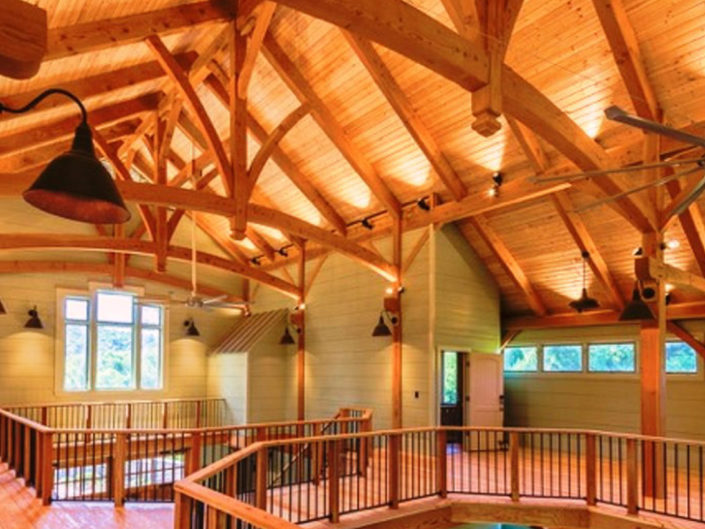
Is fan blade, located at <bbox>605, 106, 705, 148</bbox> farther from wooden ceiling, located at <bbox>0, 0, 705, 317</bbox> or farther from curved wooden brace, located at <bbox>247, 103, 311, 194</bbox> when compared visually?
curved wooden brace, located at <bbox>247, 103, 311, 194</bbox>

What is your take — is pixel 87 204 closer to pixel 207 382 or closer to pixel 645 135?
pixel 645 135

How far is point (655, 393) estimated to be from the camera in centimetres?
734

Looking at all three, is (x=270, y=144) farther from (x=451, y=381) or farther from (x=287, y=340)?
(x=451, y=381)

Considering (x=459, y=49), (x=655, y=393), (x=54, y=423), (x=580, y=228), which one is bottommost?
(x=54, y=423)

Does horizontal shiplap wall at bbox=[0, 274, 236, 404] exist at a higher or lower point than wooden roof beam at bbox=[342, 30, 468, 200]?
lower

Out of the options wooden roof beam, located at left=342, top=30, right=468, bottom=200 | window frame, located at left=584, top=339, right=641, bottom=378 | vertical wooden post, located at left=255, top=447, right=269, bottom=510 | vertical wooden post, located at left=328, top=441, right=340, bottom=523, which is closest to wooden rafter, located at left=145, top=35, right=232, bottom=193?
wooden roof beam, located at left=342, top=30, right=468, bottom=200

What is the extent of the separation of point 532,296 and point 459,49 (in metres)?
7.31

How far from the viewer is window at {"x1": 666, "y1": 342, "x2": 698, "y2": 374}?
31.2ft

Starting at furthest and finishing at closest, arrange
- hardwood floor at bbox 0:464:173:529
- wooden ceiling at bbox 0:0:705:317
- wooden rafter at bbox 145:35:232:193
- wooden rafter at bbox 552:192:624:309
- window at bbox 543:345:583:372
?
1. window at bbox 543:345:583:372
2. wooden rafter at bbox 552:192:624:309
3. wooden rafter at bbox 145:35:232:193
4. wooden ceiling at bbox 0:0:705:317
5. hardwood floor at bbox 0:464:173:529

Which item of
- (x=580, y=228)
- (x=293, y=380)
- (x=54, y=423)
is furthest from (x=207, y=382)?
(x=580, y=228)

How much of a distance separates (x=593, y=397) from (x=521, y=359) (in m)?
1.71

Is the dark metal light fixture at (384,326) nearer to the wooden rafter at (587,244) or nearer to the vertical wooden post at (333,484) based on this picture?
the wooden rafter at (587,244)

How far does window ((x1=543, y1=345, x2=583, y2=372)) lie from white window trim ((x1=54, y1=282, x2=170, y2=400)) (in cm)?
870

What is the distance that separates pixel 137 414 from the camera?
43.4ft
